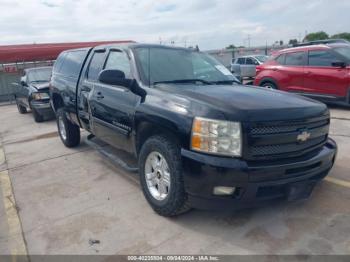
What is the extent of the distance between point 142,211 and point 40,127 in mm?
6822

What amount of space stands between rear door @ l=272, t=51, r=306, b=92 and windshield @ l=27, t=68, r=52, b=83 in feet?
25.0

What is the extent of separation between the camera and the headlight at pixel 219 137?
2744mm

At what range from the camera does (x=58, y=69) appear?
21.1ft

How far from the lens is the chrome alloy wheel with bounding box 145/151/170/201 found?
325 centimetres

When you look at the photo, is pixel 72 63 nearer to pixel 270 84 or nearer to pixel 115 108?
pixel 115 108

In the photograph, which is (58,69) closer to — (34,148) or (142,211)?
(34,148)

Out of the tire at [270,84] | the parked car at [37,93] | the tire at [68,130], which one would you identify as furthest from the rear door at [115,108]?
the tire at [270,84]

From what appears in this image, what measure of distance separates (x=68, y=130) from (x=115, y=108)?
8.31ft

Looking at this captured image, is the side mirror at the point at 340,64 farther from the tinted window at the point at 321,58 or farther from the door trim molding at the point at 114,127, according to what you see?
the door trim molding at the point at 114,127

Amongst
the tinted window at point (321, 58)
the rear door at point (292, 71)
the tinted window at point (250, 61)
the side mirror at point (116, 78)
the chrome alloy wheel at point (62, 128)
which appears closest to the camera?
the side mirror at point (116, 78)

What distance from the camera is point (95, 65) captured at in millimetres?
4910

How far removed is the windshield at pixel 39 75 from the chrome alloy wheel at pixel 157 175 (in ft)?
29.1

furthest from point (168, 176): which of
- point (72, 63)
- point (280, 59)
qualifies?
point (280, 59)

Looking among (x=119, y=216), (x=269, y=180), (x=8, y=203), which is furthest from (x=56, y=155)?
(x=269, y=180)
